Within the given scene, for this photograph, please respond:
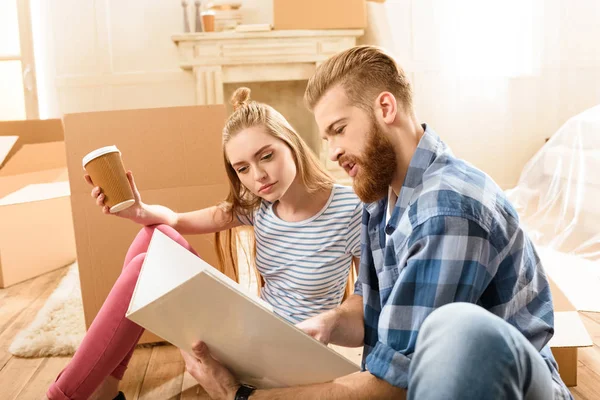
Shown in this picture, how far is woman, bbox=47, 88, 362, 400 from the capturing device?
4.69ft

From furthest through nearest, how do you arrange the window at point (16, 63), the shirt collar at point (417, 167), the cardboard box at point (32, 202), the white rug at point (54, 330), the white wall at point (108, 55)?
1. the white wall at point (108, 55)
2. the window at point (16, 63)
3. the cardboard box at point (32, 202)
4. the white rug at point (54, 330)
5. the shirt collar at point (417, 167)

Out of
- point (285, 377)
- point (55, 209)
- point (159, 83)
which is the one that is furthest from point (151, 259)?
point (159, 83)

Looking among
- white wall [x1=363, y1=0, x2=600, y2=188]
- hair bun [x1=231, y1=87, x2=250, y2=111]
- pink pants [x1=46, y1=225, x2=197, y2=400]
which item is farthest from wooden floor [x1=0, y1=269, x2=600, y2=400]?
white wall [x1=363, y1=0, x2=600, y2=188]

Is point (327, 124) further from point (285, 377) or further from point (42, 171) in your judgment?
point (42, 171)

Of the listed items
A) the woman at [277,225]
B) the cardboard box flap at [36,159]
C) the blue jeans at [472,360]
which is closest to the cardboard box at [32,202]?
the cardboard box flap at [36,159]

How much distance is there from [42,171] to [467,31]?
2882 millimetres

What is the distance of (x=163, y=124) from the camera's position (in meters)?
1.90

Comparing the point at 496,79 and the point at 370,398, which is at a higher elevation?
the point at 496,79

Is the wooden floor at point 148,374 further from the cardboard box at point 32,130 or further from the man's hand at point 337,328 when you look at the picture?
the cardboard box at point 32,130

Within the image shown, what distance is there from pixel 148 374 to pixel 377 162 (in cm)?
112

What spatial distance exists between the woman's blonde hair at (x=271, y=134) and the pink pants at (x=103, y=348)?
334mm

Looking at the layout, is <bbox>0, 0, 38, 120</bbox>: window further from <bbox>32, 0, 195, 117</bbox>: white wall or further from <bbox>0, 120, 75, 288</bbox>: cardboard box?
<bbox>0, 120, 75, 288</bbox>: cardboard box

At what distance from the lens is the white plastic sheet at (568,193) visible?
282cm

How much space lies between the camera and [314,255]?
5.06ft
